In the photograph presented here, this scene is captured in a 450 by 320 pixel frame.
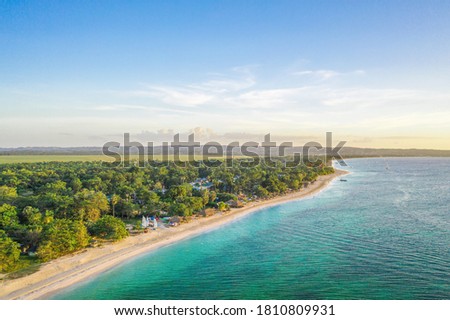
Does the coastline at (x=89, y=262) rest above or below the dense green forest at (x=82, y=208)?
below

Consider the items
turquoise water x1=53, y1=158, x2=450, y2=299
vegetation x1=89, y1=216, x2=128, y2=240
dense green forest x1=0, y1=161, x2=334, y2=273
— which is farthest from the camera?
vegetation x1=89, y1=216, x2=128, y2=240

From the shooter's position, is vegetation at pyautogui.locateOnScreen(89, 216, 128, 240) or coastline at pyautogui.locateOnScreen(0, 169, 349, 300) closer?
coastline at pyautogui.locateOnScreen(0, 169, 349, 300)

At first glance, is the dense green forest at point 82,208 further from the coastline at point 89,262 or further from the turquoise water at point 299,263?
the turquoise water at point 299,263

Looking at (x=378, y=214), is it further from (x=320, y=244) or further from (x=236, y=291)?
(x=236, y=291)

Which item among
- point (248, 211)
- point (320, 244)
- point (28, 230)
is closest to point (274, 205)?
point (248, 211)

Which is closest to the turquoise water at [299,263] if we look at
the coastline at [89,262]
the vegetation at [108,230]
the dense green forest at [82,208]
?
the coastline at [89,262]

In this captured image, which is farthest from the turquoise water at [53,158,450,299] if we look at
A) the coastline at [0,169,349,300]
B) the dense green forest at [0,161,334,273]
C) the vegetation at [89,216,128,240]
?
the dense green forest at [0,161,334,273]

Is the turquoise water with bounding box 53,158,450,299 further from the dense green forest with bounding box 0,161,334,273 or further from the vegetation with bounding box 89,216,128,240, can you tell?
the dense green forest with bounding box 0,161,334,273
